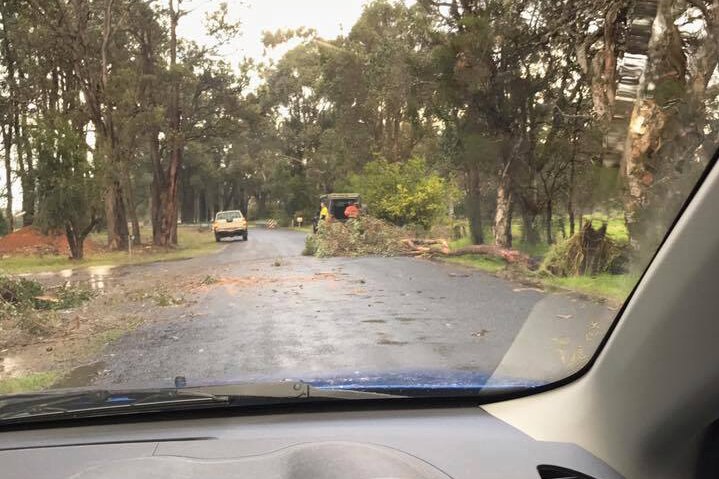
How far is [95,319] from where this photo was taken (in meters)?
6.22

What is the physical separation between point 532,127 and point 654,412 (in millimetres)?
3359

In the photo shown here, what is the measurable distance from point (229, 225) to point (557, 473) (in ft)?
19.1

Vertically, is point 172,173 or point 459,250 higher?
point 172,173

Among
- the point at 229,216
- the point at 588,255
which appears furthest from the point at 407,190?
the point at 588,255

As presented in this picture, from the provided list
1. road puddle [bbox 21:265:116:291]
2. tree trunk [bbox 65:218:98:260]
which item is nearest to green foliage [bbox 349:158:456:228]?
road puddle [bbox 21:265:116:291]

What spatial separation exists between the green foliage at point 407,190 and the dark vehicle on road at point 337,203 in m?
0.10

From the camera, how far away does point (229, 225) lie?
7.69 m

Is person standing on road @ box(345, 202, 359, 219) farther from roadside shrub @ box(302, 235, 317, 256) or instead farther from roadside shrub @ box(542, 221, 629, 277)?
roadside shrub @ box(542, 221, 629, 277)

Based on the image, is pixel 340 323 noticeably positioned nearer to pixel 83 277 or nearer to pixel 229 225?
pixel 229 225

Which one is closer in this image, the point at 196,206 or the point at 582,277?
the point at 582,277

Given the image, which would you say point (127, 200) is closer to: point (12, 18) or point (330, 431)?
point (12, 18)

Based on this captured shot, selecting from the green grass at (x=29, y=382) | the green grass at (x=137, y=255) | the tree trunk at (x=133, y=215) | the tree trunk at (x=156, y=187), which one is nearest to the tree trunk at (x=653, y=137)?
the green grass at (x=29, y=382)

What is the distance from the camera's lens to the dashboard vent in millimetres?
2443

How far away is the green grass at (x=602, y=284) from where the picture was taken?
2730mm
